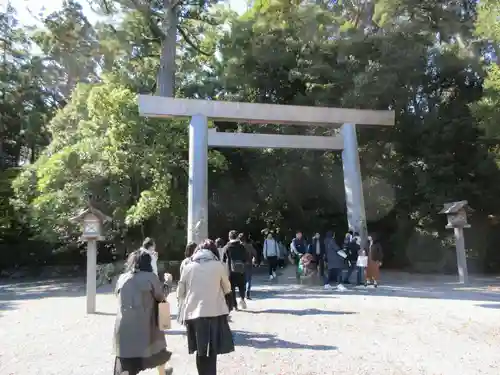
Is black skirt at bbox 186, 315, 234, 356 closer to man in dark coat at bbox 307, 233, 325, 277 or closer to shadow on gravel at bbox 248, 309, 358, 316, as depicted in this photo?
shadow on gravel at bbox 248, 309, 358, 316

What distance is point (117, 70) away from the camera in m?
16.9

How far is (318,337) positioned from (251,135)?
8.40m

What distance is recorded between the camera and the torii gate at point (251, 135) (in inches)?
489

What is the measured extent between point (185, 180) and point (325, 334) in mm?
9864

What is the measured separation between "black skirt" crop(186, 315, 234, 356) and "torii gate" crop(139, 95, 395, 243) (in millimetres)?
8099

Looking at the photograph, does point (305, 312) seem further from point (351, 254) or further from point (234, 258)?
point (351, 254)

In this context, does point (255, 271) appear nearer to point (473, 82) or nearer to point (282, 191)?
point (282, 191)

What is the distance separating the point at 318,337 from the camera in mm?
6004

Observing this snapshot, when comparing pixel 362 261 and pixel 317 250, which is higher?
pixel 317 250

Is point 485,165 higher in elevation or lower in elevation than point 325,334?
higher

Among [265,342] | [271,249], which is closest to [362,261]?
[271,249]

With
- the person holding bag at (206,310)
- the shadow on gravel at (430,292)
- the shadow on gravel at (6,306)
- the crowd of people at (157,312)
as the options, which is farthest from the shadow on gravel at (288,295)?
the person holding bag at (206,310)

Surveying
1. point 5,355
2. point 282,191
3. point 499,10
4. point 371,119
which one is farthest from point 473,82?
point 5,355

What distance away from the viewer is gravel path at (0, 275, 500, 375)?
15.9ft
